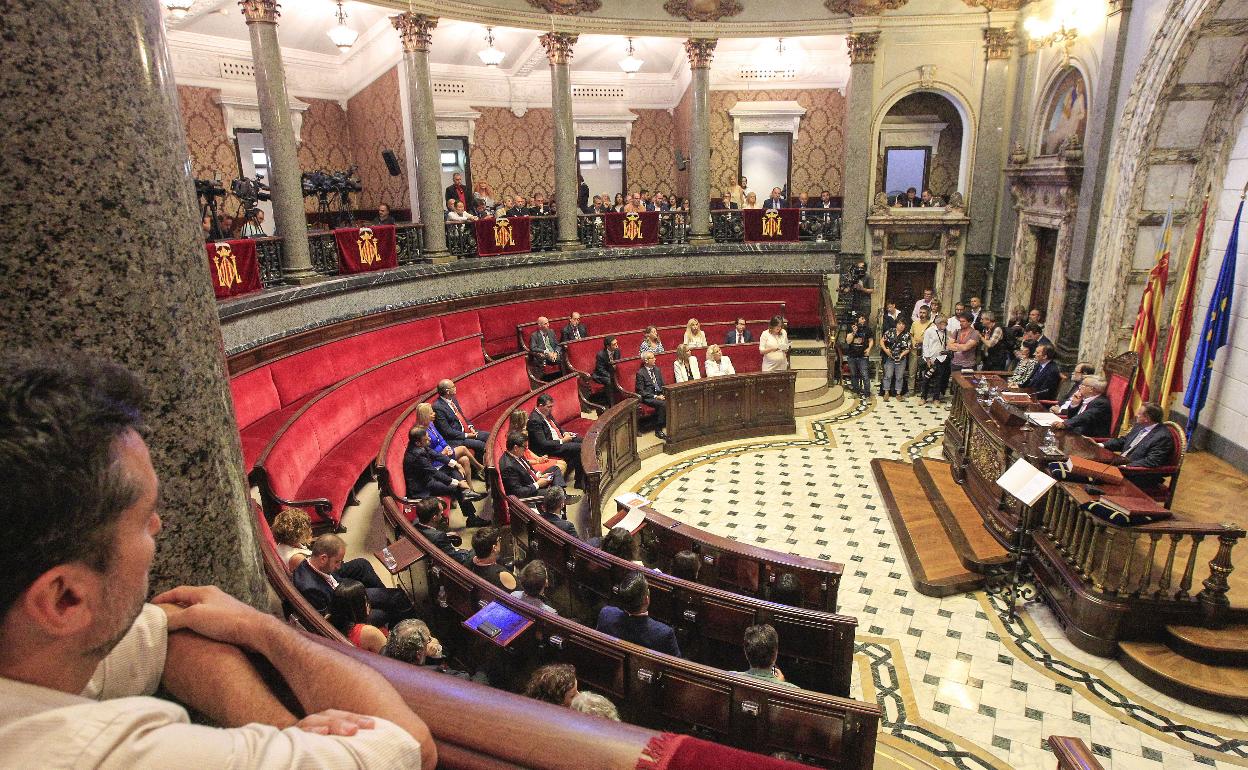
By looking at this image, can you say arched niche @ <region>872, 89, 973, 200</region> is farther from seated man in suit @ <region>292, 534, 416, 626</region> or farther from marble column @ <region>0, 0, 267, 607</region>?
marble column @ <region>0, 0, 267, 607</region>

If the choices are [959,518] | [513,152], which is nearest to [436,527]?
[959,518]

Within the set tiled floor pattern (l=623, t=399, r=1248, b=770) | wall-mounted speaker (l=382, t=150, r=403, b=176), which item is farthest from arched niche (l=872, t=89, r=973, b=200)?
wall-mounted speaker (l=382, t=150, r=403, b=176)

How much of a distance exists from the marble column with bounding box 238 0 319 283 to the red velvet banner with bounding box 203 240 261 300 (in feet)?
2.56

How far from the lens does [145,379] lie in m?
1.10

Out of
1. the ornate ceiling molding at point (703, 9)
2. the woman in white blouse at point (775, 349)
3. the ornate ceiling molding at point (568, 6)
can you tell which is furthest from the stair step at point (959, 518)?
the ornate ceiling molding at point (568, 6)

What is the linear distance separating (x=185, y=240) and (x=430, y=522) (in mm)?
4151

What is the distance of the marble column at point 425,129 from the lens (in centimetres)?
1065

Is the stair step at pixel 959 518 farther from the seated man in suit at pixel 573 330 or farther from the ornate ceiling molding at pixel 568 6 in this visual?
the ornate ceiling molding at pixel 568 6

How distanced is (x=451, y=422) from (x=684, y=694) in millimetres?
4400

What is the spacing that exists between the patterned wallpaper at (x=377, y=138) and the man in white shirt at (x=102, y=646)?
13948 mm

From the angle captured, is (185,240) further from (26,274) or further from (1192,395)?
(1192,395)

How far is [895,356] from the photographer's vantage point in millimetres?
10859

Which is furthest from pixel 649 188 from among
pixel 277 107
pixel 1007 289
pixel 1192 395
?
pixel 1192 395

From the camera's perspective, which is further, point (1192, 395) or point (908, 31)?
point (908, 31)
